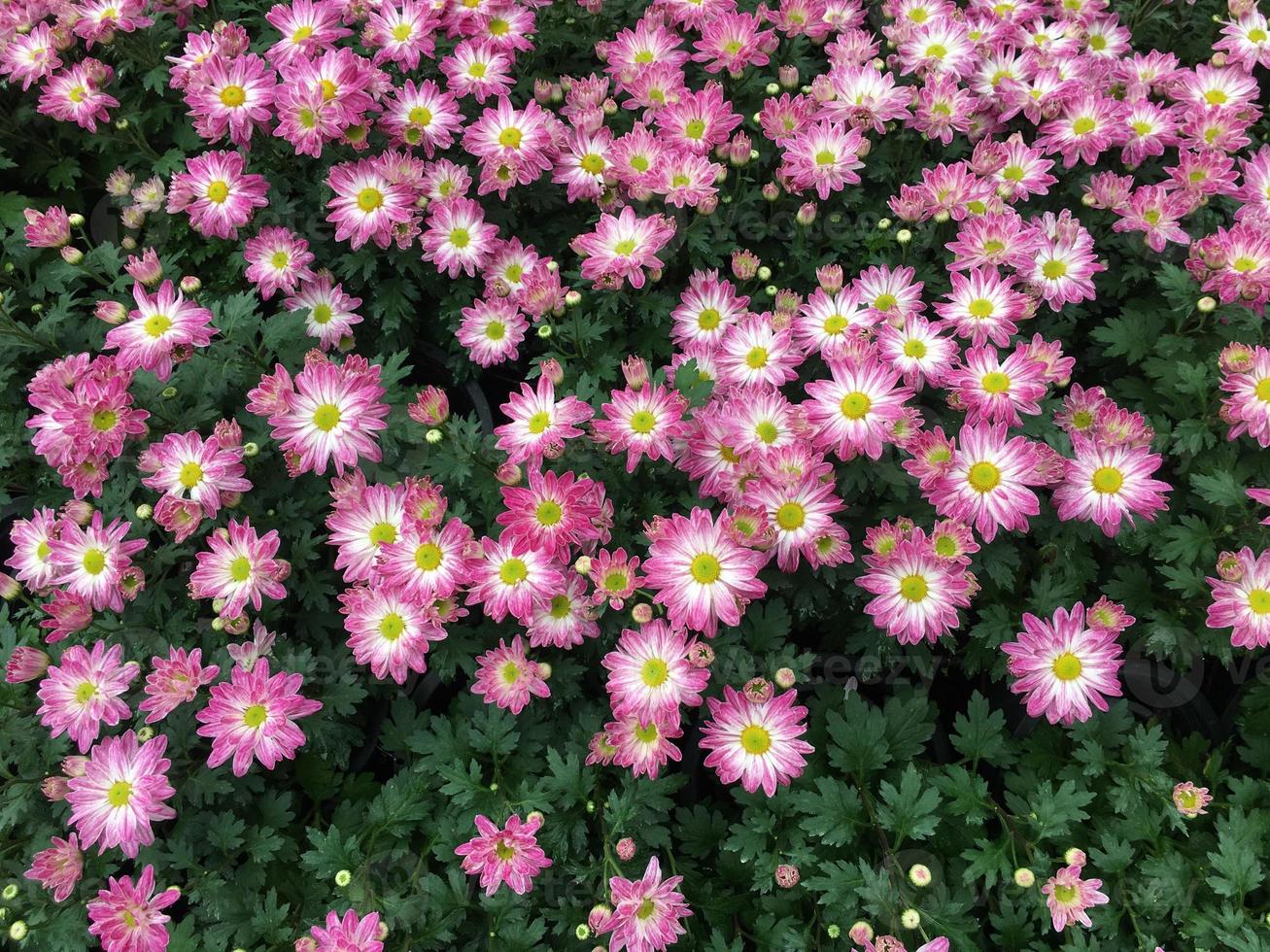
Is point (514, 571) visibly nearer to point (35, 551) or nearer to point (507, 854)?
point (507, 854)

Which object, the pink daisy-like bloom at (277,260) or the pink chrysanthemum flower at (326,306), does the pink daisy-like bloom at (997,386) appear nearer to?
the pink chrysanthemum flower at (326,306)

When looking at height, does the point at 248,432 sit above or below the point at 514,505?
below

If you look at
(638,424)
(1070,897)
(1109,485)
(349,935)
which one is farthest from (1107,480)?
(349,935)

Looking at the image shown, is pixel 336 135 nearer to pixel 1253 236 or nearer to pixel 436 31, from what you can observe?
pixel 436 31

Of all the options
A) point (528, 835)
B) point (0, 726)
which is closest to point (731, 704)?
point (528, 835)

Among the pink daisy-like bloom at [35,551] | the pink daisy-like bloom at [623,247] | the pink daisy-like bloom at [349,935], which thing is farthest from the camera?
the pink daisy-like bloom at [623,247]

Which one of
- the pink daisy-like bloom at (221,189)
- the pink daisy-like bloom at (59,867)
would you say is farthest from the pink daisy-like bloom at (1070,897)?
the pink daisy-like bloom at (221,189)
